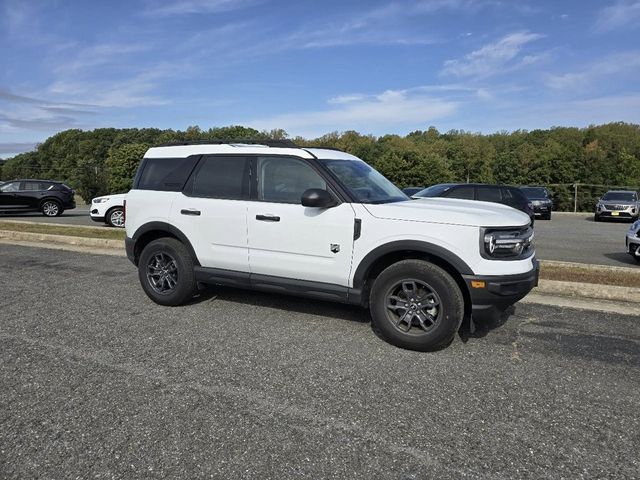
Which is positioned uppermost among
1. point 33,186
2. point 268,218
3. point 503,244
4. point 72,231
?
point 33,186

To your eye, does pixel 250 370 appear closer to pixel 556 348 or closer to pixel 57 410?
pixel 57 410

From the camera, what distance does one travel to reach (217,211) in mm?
5301

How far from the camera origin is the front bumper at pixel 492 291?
13.4 feet

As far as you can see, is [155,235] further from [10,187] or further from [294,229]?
[10,187]

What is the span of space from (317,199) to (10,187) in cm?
2013

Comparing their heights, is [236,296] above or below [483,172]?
below

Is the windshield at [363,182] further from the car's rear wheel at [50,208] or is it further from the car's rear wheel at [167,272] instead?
the car's rear wheel at [50,208]

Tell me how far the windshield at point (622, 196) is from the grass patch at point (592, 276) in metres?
17.6

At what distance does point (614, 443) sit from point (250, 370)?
8.10 ft

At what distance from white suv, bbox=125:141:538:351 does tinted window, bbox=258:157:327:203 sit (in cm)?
1

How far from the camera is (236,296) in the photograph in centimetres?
620

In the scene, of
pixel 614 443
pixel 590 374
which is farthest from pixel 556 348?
pixel 614 443

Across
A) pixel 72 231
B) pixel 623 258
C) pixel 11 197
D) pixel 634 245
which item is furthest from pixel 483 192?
pixel 11 197

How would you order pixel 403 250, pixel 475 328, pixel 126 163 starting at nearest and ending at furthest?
1. pixel 403 250
2. pixel 475 328
3. pixel 126 163
